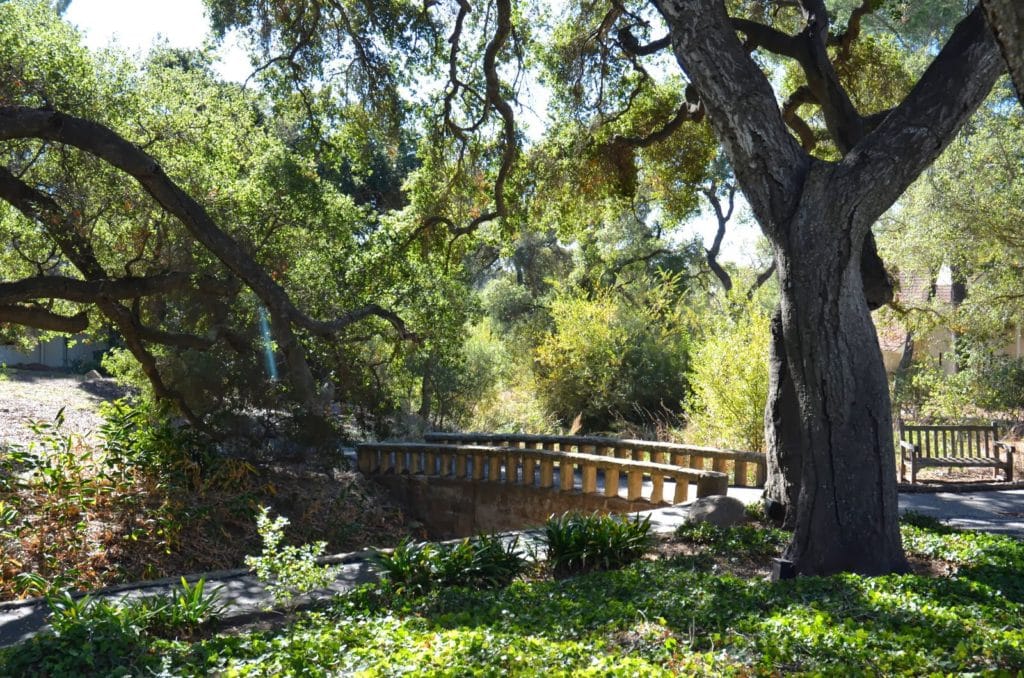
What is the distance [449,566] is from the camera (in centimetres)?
613

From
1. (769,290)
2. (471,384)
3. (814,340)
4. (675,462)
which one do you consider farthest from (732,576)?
(769,290)

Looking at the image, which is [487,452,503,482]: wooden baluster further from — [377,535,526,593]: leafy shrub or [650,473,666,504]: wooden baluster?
[377,535,526,593]: leafy shrub

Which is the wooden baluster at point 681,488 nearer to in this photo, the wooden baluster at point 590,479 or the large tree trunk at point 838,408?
the wooden baluster at point 590,479

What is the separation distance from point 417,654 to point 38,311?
804cm

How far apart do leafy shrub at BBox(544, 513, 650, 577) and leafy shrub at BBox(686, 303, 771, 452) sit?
7.53 meters

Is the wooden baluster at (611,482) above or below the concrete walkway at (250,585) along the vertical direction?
above

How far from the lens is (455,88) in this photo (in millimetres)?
12703

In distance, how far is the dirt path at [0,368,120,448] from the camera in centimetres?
1434

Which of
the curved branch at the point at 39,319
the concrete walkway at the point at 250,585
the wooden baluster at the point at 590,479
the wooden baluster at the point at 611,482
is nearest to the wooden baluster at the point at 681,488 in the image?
the concrete walkway at the point at 250,585

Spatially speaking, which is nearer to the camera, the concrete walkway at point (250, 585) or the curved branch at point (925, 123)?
the concrete walkway at point (250, 585)

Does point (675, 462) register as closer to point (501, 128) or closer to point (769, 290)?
point (501, 128)

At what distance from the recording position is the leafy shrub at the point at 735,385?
14.3m

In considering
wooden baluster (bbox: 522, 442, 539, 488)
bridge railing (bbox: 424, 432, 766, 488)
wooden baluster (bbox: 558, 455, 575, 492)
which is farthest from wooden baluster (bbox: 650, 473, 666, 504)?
wooden baluster (bbox: 522, 442, 539, 488)

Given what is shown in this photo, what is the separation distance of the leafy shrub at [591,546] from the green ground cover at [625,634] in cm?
71
